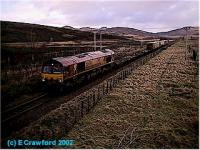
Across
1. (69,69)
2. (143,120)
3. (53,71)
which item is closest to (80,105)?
(143,120)

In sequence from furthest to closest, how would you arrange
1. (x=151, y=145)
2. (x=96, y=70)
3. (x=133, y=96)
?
(x=96, y=70) → (x=133, y=96) → (x=151, y=145)

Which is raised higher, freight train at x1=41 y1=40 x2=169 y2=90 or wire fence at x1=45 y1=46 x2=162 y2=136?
freight train at x1=41 y1=40 x2=169 y2=90

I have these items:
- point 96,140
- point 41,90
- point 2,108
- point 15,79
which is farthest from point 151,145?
point 15,79

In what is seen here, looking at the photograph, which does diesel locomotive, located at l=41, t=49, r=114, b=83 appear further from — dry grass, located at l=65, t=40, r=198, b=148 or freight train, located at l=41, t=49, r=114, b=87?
dry grass, located at l=65, t=40, r=198, b=148

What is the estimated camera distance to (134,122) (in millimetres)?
16969

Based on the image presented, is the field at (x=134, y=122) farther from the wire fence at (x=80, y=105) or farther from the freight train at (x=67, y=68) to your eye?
the freight train at (x=67, y=68)

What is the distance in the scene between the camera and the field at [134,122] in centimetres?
1435

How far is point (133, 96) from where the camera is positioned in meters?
22.9

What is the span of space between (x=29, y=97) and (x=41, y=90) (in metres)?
2.47

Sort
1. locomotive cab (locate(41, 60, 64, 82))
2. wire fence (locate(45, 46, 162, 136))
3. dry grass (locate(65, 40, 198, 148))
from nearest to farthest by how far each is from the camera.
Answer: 1. dry grass (locate(65, 40, 198, 148))
2. wire fence (locate(45, 46, 162, 136))
3. locomotive cab (locate(41, 60, 64, 82))

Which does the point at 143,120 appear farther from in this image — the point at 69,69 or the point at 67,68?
the point at 69,69

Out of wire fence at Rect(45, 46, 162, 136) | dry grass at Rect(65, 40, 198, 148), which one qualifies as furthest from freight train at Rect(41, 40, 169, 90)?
dry grass at Rect(65, 40, 198, 148)

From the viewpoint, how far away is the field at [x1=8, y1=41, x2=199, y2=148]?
47.1ft

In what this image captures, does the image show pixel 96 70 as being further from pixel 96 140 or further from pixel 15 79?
pixel 96 140
